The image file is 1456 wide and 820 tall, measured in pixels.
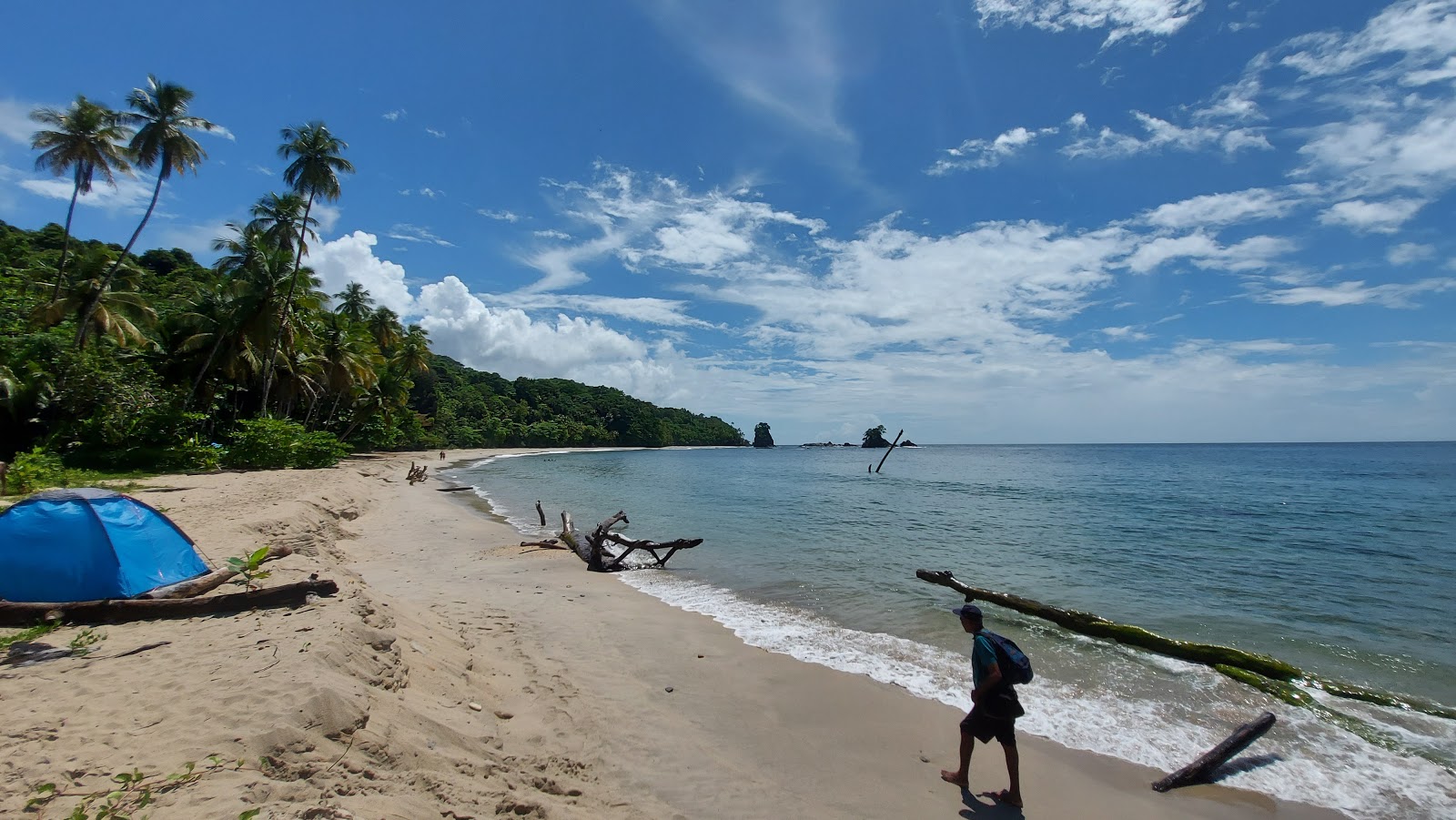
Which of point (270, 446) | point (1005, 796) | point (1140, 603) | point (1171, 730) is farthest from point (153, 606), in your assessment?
point (270, 446)

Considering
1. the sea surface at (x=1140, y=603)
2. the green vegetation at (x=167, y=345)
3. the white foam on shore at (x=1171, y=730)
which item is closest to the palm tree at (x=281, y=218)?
the green vegetation at (x=167, y=345)

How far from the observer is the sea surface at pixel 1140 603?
6.66m

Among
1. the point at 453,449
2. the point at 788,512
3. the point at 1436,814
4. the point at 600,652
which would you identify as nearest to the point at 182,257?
the point at 453,449

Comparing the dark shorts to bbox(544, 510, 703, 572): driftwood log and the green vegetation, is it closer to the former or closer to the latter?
bbox(544, 510, 703, 572): driftwood log

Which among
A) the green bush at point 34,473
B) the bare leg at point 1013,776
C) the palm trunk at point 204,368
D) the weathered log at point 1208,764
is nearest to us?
the bare leg at point 1013,776

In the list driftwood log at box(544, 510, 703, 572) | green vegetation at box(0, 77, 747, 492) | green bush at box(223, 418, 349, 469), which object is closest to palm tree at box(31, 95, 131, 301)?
green vegetation at box(0, 77, 747, 492)

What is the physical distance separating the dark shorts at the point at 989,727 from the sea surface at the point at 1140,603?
2.05m

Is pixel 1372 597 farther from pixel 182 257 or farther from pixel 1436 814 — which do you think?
pixel 182 257

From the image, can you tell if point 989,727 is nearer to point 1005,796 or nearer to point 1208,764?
point 1005,796

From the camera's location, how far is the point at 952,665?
8.69 m

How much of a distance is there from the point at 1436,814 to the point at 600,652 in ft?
29.0

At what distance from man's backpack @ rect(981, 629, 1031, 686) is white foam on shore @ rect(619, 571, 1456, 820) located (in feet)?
7.44

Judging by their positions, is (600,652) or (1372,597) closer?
(600,652)

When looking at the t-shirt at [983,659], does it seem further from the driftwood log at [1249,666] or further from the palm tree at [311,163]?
the palm tree at [311,163]
